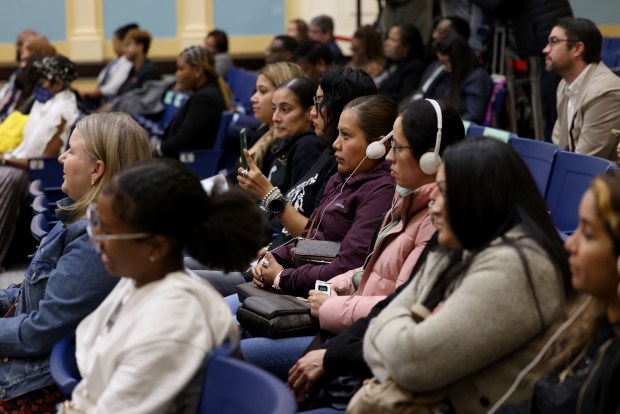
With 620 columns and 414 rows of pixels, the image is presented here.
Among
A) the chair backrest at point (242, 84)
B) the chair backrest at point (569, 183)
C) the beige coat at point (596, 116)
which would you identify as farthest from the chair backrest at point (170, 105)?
the chair backrest at point (569, 183)

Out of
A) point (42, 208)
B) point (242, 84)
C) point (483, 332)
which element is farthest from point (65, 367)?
point (242, 84)

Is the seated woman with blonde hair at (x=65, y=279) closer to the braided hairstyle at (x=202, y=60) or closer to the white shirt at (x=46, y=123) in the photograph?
the white shirt at (x=46, y=123)

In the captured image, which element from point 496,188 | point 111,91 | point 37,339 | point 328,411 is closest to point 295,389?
point 328,411

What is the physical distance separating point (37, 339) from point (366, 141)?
1.36 meters

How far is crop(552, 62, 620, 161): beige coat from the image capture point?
477 cm

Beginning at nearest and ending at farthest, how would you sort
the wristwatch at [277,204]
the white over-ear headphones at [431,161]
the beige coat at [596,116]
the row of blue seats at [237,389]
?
1. the row of blue seats at [237,389]
2. the white over-ear headphones at [431,161]
3. the wristwatch at [277,204]
4. the beige coat at [596,116]

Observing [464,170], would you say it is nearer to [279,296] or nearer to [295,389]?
[295,389]

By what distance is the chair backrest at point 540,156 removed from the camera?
164 inches

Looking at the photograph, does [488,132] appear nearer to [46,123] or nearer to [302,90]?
[302,90]

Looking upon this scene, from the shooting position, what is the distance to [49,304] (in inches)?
95.0

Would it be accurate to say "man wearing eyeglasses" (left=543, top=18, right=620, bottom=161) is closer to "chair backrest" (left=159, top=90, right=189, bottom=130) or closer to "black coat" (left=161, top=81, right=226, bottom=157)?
"black coat" (left=161, top=81, right=226, bottom=157)

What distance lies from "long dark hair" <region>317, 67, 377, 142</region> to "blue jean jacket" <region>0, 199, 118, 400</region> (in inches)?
57.1

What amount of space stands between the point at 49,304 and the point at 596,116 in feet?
10.9

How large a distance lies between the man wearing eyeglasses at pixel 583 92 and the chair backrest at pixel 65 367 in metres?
3.22
